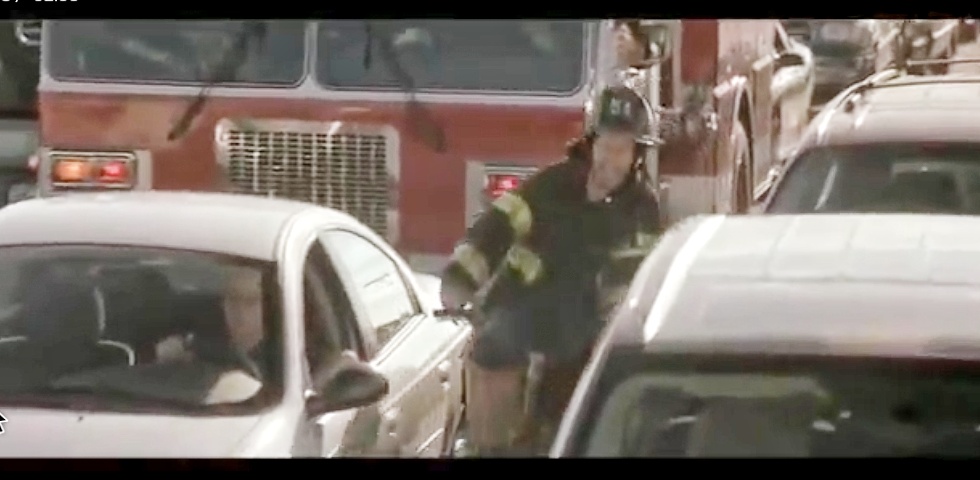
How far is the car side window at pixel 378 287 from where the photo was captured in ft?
8.45

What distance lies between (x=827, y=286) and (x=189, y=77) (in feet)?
3.35

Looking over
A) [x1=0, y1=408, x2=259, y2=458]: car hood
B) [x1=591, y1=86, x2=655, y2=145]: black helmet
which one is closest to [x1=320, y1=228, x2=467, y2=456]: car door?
[x1=0, y1=408, x2=259, y2=458]: car hood

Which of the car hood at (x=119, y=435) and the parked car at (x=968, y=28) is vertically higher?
the parked car at (x=968, y=28)

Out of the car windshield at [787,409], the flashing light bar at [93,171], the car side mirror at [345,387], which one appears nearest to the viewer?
the car windshield at [787,409]

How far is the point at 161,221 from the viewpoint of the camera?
2574 mm

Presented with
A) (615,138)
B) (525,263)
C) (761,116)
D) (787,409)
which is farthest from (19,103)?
(787,409)

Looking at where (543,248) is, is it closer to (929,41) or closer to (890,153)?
(890,153)

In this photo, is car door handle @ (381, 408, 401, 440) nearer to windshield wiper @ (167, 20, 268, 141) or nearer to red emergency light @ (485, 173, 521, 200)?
red emergency light @ (485, 173, 521, 200)

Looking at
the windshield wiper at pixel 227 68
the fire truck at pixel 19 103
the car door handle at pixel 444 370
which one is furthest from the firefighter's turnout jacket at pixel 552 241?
the fire truck at pixel 19 103

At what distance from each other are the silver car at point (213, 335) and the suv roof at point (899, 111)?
0.68 m

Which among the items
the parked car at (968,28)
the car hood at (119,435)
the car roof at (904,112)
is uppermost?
the parked car at (968,28)

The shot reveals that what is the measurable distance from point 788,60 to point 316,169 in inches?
29.6

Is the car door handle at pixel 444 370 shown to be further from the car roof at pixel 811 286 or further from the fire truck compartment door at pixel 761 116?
the fire truck compartment door at pixel 761 116
